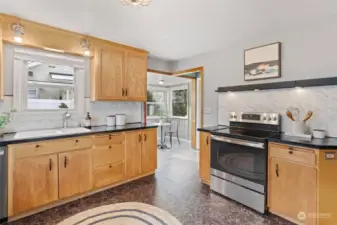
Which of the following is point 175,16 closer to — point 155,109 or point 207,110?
point 207,110

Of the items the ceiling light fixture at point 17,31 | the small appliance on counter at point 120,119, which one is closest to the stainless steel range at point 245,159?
the small appliance on counter at point 120,119

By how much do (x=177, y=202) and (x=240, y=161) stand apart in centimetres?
103

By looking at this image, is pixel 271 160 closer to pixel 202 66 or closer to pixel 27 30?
pixel 202 66

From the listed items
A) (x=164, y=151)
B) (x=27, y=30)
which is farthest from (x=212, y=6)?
(x=164, y=151)

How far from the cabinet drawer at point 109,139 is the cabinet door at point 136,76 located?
80 centimetres

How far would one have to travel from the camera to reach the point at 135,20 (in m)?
2.46

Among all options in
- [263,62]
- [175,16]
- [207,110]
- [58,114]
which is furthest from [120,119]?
[263,62]

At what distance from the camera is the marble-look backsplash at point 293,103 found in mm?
2342

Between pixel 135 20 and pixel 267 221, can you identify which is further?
pixel 135 20

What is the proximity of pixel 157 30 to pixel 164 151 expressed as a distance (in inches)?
145

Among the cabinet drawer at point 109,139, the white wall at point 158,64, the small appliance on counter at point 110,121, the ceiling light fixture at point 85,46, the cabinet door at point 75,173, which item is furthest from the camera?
the white wall at point 158,64

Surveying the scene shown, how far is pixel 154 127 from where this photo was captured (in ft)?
12.0

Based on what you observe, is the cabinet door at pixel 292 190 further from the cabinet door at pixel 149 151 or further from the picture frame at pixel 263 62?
the cabinet door at pixel 149 151

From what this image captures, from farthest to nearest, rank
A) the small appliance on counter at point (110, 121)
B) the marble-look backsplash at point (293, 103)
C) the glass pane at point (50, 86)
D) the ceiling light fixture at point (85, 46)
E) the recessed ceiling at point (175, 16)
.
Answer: the small appliance on counter at point (110, 121)
the ceiling light fixture at point (85, 46)
the glass pane at point (50, 86)
the marble-look backsplash at point (293, 103)
the recessed ceiling at point (175, 16)
